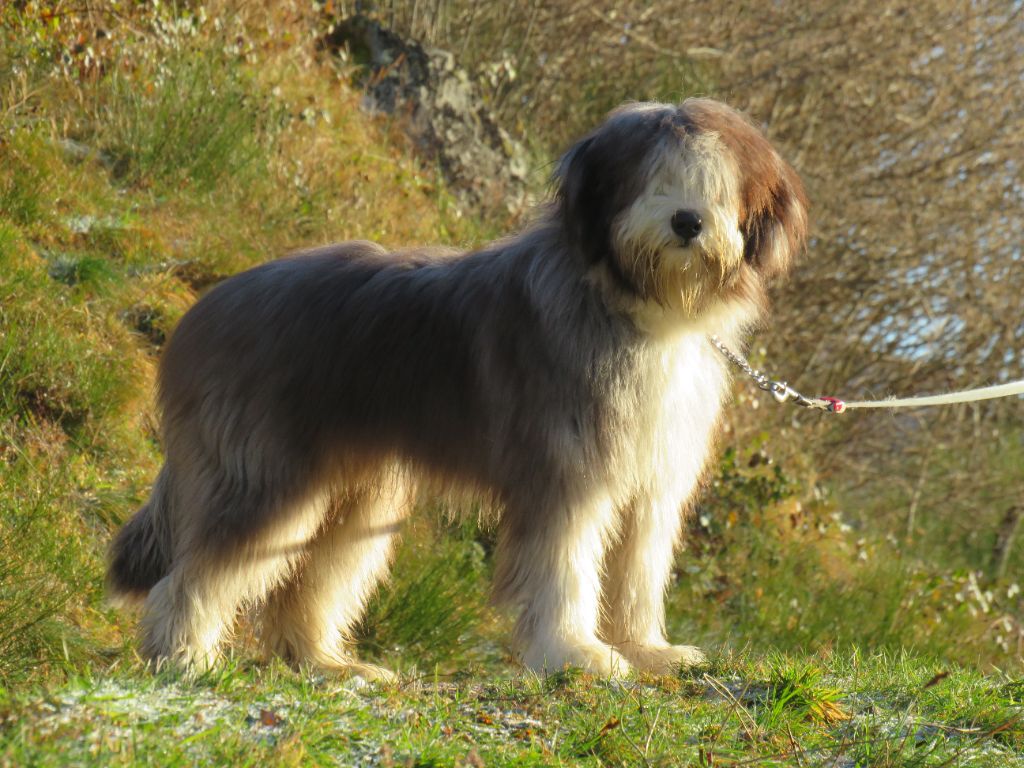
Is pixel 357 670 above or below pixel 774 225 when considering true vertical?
below

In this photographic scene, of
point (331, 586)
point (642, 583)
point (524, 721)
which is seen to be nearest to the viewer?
point (524, 721)

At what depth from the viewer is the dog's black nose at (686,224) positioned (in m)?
3.71

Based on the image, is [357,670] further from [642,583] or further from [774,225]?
[774,225]

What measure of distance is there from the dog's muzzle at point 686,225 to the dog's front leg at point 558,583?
91cm

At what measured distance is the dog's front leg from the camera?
4.01 metres

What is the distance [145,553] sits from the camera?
15.1ft

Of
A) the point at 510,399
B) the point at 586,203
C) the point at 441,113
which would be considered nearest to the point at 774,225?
the point at 586,203

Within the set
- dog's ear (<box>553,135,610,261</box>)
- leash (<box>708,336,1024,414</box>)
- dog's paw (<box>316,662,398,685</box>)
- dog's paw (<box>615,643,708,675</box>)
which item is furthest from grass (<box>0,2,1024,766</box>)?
dog's ear (<box>553,135,610,261</box>)

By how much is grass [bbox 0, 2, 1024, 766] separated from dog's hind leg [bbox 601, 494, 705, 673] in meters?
0.26

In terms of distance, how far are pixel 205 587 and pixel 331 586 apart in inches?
27.7

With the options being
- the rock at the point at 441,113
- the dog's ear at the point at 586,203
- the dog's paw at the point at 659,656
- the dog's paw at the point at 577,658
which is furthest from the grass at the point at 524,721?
the rock at the point at 441,113

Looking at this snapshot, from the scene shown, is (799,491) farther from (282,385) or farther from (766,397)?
(282,385)

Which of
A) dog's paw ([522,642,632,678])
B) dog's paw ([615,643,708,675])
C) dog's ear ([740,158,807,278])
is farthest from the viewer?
dog's paw ([615,643,708,675])

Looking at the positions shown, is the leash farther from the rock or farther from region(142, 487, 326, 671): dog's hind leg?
the rock
